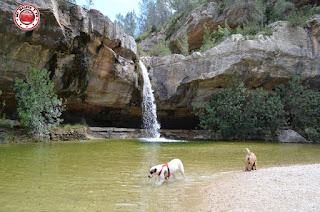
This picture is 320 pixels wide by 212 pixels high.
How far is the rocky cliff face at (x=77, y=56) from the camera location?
1320 cm

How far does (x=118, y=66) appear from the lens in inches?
731

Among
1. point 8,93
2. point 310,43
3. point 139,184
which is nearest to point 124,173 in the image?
point 139,184

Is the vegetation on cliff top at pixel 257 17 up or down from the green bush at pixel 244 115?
up

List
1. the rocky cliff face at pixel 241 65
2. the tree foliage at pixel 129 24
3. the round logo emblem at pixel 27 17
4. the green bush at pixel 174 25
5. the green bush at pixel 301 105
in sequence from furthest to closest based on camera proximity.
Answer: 1. the tree foliage at pixel 129 24
2. the green bush at pixel 174 25
3. the green bush at pixel 301 105
4. the rocky cliff face at pixel 241 65
5. the round logo emblem at pixel 27 17

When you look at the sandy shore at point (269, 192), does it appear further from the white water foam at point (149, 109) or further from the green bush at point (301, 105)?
the green bush at point (301, 105)

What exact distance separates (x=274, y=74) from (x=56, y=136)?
58.0ft

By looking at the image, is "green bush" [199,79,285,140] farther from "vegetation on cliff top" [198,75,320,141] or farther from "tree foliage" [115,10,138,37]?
"tree foliage" [115,10,138,37]

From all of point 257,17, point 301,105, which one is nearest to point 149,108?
point 301,105

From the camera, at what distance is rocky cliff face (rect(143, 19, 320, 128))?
63.3 ft

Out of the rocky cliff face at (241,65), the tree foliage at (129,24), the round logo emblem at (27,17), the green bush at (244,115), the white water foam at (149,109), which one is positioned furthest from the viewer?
the tree foliage at (129,24)

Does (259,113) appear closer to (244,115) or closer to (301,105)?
(244,115)

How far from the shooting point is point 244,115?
63.4 feet

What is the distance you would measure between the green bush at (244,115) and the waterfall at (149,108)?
4.76 metres

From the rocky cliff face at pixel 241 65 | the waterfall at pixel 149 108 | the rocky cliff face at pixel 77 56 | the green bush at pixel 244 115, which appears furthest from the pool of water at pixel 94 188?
the waterfall at pixel 149 108
